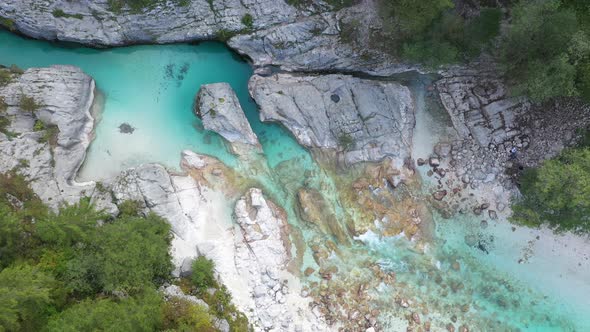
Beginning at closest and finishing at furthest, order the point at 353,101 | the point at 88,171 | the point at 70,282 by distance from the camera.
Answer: the point at 70,282, the point at 88,171, the point at 353,101

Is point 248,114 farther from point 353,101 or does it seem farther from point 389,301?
point 389,301

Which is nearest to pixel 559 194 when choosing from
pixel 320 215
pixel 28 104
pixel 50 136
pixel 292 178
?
pixel 320 215

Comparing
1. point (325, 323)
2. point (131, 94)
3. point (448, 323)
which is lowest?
point (325, 323)

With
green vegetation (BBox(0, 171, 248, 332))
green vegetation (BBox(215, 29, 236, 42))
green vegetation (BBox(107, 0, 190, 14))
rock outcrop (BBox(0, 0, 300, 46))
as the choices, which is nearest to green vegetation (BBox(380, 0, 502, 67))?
rock outcrop (BBox(0, 0, 300, 46))

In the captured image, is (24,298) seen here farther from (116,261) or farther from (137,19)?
(137,19)

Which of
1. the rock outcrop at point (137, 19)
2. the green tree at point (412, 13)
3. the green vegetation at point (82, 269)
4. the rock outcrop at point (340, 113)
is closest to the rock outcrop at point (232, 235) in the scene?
the green vegetation at point (82, 269)

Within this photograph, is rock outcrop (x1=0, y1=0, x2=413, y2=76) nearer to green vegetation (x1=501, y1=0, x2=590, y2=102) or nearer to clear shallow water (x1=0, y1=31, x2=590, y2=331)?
clear shallow water (x1=0, y1=31, x2=590, y2=331)

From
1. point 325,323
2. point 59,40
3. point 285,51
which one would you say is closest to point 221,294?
point 325,323

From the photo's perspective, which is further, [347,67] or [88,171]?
[347,67]
